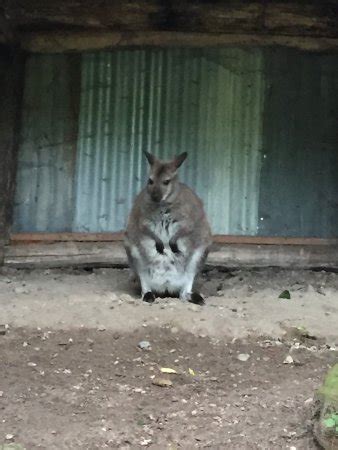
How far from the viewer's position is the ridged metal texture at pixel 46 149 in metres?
7.34

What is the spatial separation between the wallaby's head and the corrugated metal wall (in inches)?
35.5

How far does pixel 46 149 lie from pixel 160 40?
61.7 inches

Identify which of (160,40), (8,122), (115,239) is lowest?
(115,239)

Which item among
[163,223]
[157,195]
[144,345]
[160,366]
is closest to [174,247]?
A: [163,223]

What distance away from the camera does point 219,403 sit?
408 centimetres

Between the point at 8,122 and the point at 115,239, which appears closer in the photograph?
the point at 115,239

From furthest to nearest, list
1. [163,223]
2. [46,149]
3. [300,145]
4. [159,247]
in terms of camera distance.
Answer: [46,149] → [300,145] → [163,223] → [159,247]

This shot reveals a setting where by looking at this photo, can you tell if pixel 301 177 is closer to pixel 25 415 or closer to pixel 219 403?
pixel 219 403

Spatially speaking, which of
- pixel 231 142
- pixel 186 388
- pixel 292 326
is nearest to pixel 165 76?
pixel 231 142

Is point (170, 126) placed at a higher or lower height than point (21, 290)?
higher

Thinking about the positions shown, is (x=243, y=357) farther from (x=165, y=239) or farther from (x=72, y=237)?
(x=72, y=237)

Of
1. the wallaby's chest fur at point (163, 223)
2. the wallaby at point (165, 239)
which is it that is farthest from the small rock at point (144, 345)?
the wallaby's chest fur at point (163, 223)

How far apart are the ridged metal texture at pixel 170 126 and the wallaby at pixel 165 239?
3.07 feet

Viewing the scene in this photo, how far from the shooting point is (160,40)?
7309 millimetres
